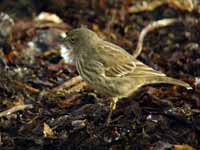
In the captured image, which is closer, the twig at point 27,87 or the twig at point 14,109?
the twig at point 14,109

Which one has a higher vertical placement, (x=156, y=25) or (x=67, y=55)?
(x=156, y=25)

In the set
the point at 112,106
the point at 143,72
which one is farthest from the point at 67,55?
the point at 112,106

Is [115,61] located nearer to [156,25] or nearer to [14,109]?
[14,109]

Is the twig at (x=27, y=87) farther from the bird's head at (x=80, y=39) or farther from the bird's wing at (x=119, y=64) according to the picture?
the bird's wing at (x=119, y=64)

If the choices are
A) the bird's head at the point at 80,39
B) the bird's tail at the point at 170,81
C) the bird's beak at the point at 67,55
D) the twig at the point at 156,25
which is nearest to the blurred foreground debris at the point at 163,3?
the twig at the point at 156,25

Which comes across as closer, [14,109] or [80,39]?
[14,109]

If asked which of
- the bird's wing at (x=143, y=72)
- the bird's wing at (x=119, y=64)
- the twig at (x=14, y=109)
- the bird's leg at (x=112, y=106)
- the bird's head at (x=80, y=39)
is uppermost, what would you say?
the bird's head at (x=80, y=39)

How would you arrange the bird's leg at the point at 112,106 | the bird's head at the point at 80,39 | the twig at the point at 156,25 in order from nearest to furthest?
the bird's leg at the point at 112,106
the bird's head at the point at 80,39
the twig at the point at 156,25

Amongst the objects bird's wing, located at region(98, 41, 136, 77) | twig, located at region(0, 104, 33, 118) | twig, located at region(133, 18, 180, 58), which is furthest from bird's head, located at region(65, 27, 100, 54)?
twig, located at region(133, 18, 180, 58)
